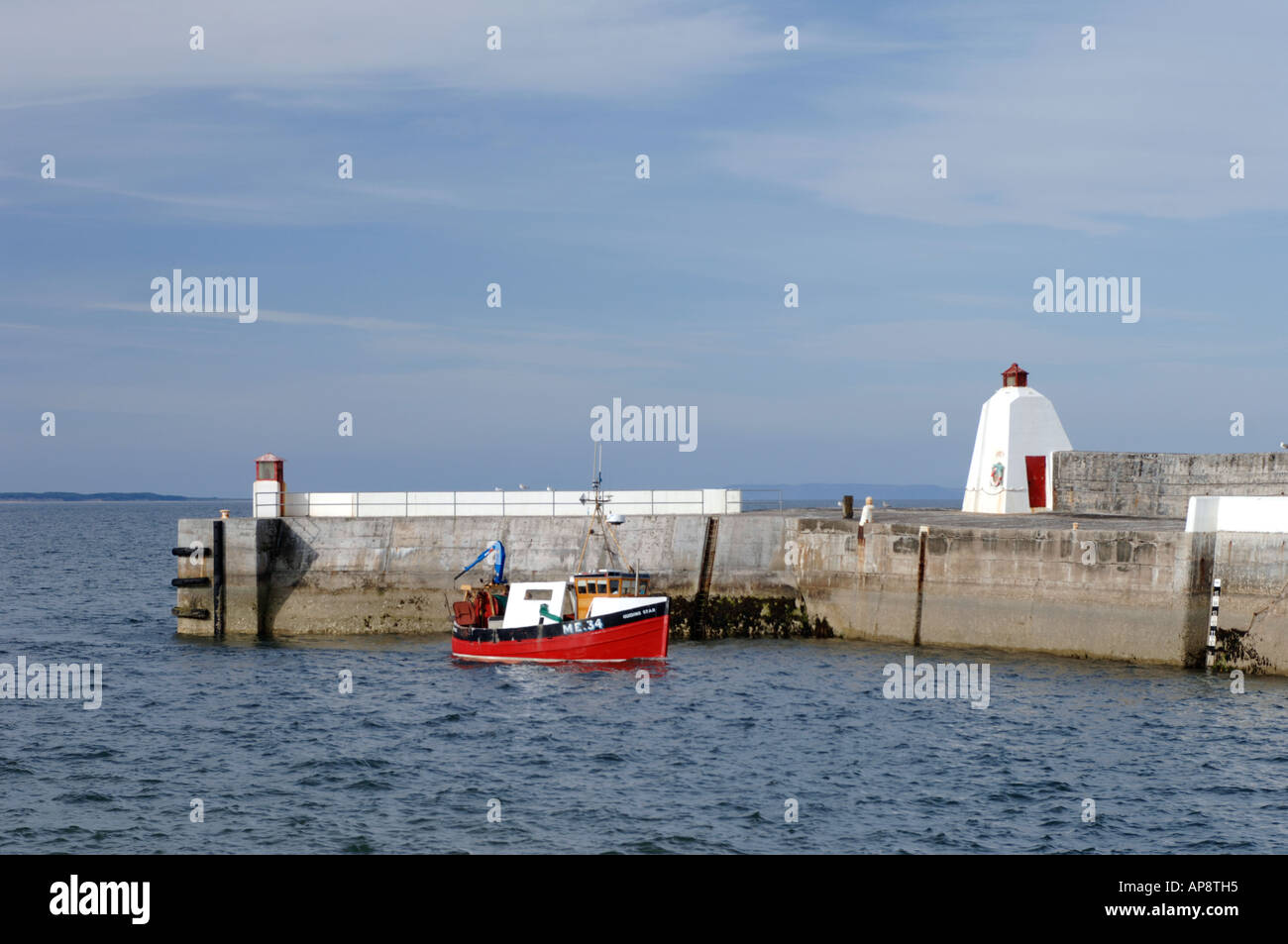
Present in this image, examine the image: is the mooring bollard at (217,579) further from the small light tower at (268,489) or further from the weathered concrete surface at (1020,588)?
the weathered concrete surface at (1020,588)

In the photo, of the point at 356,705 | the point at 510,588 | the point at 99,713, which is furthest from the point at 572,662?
the point at 99,713

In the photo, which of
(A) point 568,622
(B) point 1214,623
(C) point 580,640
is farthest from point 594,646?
(B) point 1214,623

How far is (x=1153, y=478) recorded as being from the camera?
43.0 metres

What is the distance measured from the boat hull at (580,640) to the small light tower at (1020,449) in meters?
17.5

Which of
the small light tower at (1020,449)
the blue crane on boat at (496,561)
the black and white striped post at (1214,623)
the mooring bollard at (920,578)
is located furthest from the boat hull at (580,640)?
the small light tower at (1020,449)

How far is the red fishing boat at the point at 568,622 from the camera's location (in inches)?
1369

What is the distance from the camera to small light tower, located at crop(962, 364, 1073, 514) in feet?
149

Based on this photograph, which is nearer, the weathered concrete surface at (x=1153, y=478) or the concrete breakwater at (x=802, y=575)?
the concrete breakwater at (x=802, y=575)

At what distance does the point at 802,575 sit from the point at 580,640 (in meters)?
8.67

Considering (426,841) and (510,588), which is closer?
(426,841)

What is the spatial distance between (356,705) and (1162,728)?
63.2ft

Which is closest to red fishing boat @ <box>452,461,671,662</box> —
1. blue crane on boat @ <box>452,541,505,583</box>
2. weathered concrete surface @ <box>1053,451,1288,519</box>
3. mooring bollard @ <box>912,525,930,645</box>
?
blue crane on boat @ <box>452,541,505,583</box>
